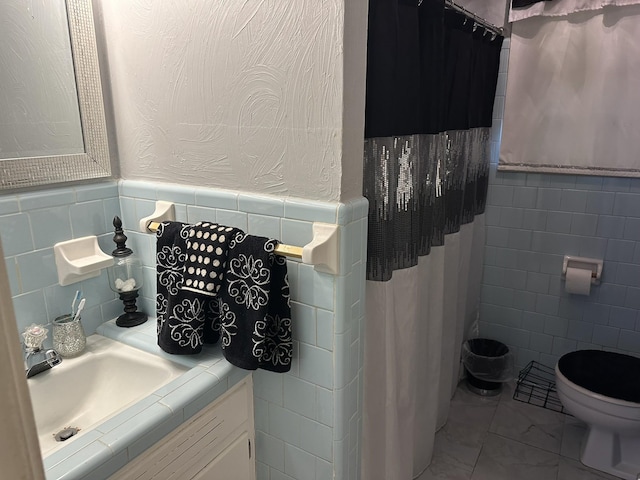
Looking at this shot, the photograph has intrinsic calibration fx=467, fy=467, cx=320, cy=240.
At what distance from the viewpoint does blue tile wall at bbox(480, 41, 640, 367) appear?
7.05 ft

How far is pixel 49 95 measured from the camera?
131 centimetres

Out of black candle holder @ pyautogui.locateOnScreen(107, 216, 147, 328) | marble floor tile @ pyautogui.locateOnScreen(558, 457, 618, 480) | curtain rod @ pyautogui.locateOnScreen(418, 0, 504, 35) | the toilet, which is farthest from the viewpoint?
marble floor tile @ pyautogui.locateOnScreen(558, 457, 618, 480)

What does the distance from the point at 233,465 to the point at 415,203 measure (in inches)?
38.6

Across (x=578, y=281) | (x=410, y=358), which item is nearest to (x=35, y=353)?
Answer: (x=410, y=358)


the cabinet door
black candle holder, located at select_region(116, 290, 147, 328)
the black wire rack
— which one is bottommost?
the black wire rack

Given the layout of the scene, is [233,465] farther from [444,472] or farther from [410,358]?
[444,472]

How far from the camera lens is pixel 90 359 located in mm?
1353

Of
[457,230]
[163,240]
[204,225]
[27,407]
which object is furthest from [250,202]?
[457,230]

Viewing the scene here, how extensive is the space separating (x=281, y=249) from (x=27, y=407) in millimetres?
813

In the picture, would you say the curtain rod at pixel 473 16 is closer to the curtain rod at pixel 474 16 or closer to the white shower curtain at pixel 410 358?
the curtain rod at pixel 474 16

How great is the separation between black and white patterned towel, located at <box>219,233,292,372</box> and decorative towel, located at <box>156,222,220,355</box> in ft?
0.25

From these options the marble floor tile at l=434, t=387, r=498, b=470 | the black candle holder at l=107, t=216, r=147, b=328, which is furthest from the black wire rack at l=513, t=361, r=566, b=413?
the black candle holder at l=107, t=216, r=147, b=328

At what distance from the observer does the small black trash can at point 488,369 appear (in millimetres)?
2422

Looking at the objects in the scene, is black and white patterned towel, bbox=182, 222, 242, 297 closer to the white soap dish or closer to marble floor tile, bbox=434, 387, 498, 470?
the white soap dish
